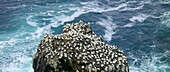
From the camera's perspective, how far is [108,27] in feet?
179

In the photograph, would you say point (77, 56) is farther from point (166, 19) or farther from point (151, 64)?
point (166, 19)

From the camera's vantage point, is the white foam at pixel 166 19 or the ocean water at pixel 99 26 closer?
the ocean water at pixel 99 26

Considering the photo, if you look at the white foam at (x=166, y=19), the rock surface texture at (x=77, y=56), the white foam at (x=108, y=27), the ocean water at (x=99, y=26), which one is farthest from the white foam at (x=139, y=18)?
the rock surface texture at (x=77, y=56)

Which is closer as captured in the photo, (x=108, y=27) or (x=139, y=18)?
(x=108, y=27)

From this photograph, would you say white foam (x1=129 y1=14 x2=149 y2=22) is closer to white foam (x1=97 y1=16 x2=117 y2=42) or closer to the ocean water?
the ocean water

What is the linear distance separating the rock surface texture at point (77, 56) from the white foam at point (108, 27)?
19601 mm

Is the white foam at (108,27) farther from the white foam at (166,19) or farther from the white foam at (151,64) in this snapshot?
the white foam at (166,19)

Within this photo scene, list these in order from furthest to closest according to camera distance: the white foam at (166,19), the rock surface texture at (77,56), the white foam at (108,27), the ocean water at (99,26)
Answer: the white foam at (166,19), the white foam at (108,27), the ocean water at (99,26), the rock surface texture at (77,56)

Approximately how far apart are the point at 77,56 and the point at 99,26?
2686 centimetres

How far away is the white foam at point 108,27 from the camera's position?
169 ft

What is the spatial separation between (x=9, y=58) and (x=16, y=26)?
417 inches

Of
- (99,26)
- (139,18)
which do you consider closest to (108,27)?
(99,26)

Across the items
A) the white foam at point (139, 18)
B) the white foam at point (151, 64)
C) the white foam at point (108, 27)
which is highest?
the white foam at point (139, 18)

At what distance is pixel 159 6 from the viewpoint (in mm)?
61594
